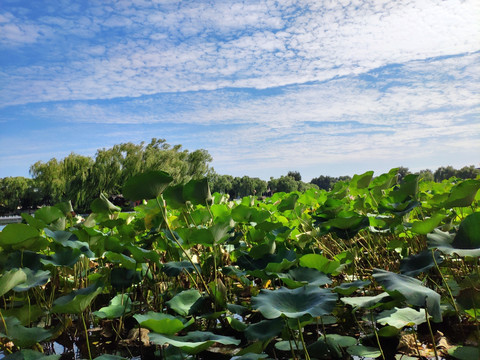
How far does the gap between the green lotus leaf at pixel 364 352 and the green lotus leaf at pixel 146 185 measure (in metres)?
0.75

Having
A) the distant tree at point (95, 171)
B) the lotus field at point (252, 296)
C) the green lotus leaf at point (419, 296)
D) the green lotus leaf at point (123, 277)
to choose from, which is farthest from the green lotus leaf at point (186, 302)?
the distant tree at point (95, 171)

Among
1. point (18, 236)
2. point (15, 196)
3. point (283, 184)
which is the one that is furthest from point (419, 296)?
point (283, 184)

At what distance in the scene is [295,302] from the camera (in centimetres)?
87

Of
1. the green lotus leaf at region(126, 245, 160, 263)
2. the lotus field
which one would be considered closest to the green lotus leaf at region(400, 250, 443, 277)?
the lotus field

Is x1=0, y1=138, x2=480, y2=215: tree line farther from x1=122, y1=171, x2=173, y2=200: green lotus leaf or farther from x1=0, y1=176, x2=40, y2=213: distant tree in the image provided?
x1=122, y1=171, x2=173, y2=200: green lotus leaf

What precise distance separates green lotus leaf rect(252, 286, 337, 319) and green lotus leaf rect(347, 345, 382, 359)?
27cm

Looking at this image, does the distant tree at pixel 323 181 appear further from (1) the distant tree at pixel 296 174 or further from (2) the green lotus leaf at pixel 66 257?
(2) the green lotus leaf at pixel 66 257

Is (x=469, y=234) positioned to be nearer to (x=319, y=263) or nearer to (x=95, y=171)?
(x=319, y=263)

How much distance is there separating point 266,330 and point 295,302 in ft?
0.33

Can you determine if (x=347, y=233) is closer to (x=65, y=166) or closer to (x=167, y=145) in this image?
(x=65, y=166)

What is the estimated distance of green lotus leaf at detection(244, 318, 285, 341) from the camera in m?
0.85

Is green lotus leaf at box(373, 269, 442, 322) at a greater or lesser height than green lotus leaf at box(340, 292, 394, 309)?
greater

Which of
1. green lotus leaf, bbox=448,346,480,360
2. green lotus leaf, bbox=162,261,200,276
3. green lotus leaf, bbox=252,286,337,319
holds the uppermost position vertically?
green lotus leaf, bbox=252,286,337,319

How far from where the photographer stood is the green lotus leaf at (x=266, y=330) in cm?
85
